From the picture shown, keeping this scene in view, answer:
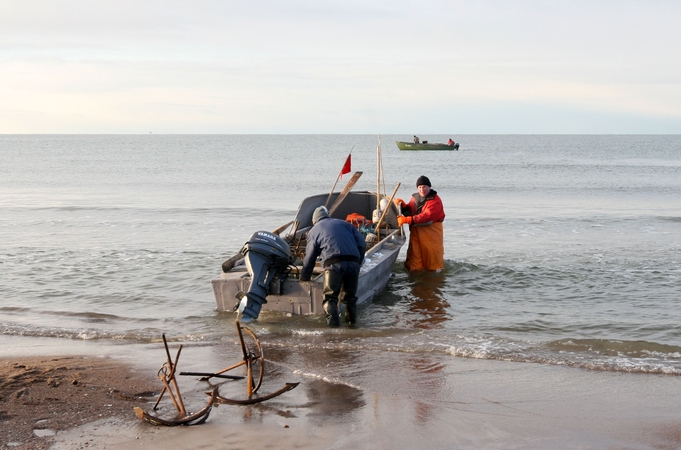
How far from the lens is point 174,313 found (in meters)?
9.37

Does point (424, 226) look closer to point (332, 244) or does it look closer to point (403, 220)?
point (403, 220)

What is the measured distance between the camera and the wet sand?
4.84m

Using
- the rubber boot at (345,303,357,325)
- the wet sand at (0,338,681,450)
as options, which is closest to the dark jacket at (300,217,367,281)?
the rubber boot at (345,303,357,325)

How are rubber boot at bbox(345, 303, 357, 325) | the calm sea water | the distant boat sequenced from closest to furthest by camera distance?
the calm sea water < rubber boot at bbox(345, 303, 357, 325) < the distant boat

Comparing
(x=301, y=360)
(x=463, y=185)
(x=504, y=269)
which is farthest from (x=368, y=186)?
(x=301, y=360)

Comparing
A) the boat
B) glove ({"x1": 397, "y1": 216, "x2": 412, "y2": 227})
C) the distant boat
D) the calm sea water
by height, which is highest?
the distant boat

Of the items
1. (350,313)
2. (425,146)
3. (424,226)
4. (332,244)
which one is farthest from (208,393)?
(425,146)

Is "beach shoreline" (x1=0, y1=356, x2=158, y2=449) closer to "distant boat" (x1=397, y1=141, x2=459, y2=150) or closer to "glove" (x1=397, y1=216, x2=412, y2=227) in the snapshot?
"glove" (x1=397, y1=216, x2=412, y2=227)

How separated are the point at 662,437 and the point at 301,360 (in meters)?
3.30

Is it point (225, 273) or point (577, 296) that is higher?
point (225, 273)

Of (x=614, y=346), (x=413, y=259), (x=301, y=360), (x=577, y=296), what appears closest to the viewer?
(x=301, y=360)

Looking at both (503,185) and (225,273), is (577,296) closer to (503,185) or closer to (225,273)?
(225,273)

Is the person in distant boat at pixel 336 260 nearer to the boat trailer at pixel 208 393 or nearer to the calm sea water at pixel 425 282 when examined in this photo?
the calm sea water at pixel 425 282

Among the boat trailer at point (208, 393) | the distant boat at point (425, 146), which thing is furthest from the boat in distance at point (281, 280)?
the distant boat at point (425, 146)
